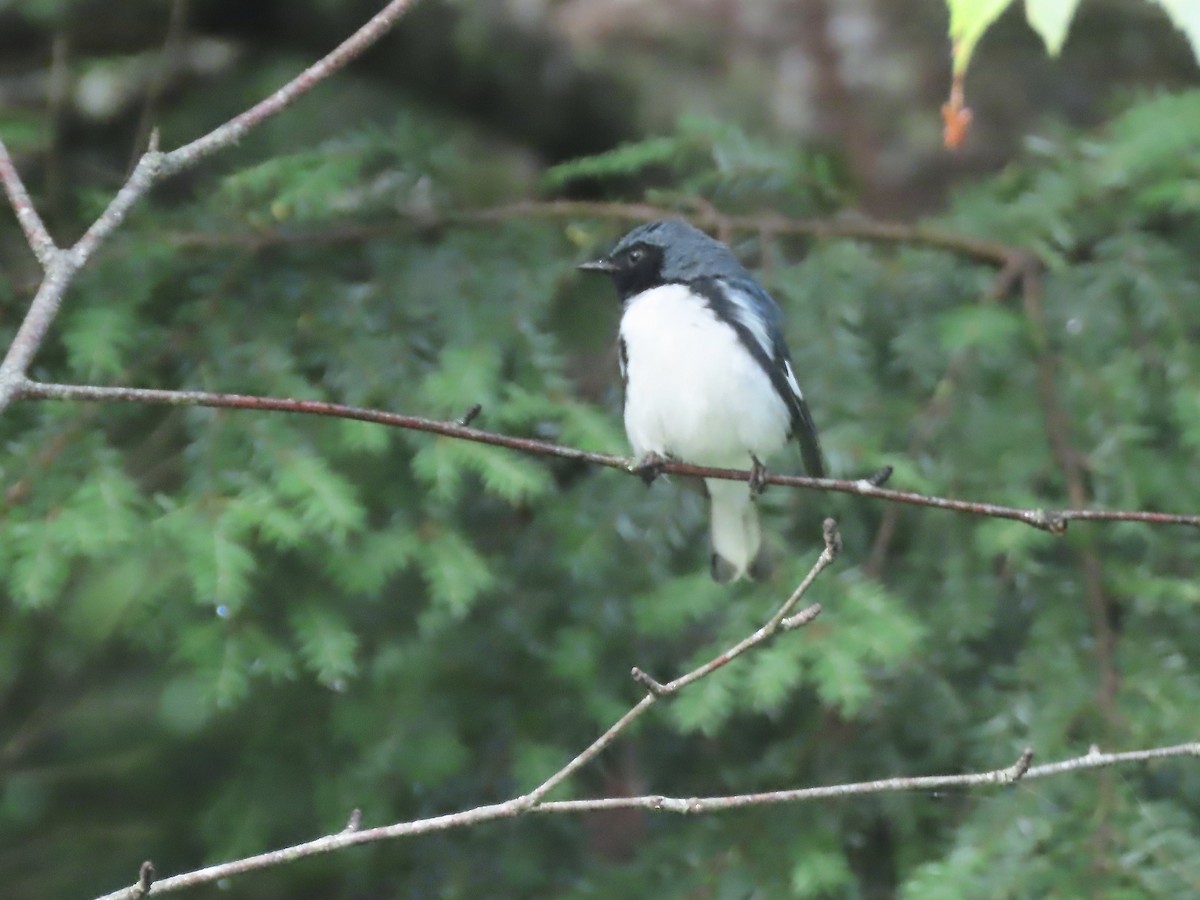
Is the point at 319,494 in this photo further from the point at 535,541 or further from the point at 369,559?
the point at 535,541

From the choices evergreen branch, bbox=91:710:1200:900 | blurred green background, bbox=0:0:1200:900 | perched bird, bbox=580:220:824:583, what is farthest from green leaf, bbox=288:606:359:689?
evergreen branch, bbox=91:710:1200:900

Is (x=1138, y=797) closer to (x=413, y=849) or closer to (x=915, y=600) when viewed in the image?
(x=915, y=600)

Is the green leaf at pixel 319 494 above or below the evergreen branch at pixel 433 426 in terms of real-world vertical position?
above

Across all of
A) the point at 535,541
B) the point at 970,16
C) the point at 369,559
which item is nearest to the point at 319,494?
the point at 369,559

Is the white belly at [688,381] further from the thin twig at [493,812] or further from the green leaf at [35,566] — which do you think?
the thin twig at [493,812]

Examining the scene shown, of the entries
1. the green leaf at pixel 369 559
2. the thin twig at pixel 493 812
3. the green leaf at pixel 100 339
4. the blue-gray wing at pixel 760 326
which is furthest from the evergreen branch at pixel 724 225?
the thin twig at pixel 493 812

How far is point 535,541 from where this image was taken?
3369mm

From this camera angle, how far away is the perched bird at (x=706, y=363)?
10.6 feet

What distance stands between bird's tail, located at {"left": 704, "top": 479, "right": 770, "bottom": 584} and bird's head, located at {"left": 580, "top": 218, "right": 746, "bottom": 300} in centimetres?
50

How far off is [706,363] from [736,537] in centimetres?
40

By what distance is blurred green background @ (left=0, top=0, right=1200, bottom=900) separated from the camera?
2.88m

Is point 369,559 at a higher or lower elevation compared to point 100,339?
lower

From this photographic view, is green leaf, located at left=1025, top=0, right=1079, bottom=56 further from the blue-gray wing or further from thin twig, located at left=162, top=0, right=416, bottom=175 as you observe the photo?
the blue-gray wing

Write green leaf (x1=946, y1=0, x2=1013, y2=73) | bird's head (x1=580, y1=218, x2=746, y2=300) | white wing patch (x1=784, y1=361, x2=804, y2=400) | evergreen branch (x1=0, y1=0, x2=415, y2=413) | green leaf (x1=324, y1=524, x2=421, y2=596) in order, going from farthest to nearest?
bird's head (x1=580, y1=218, x2=746, y2=300) < white wing patch (x1=784, y1=361, x2=804, y2=400) < green leaf (x1=324, y1=524, x2=421, y2=596) < evergreen branch (x1=0, y1=0, x2=415, y2=413) < green leaf (x1=946, y1=0, x2=1013, y2=73)
